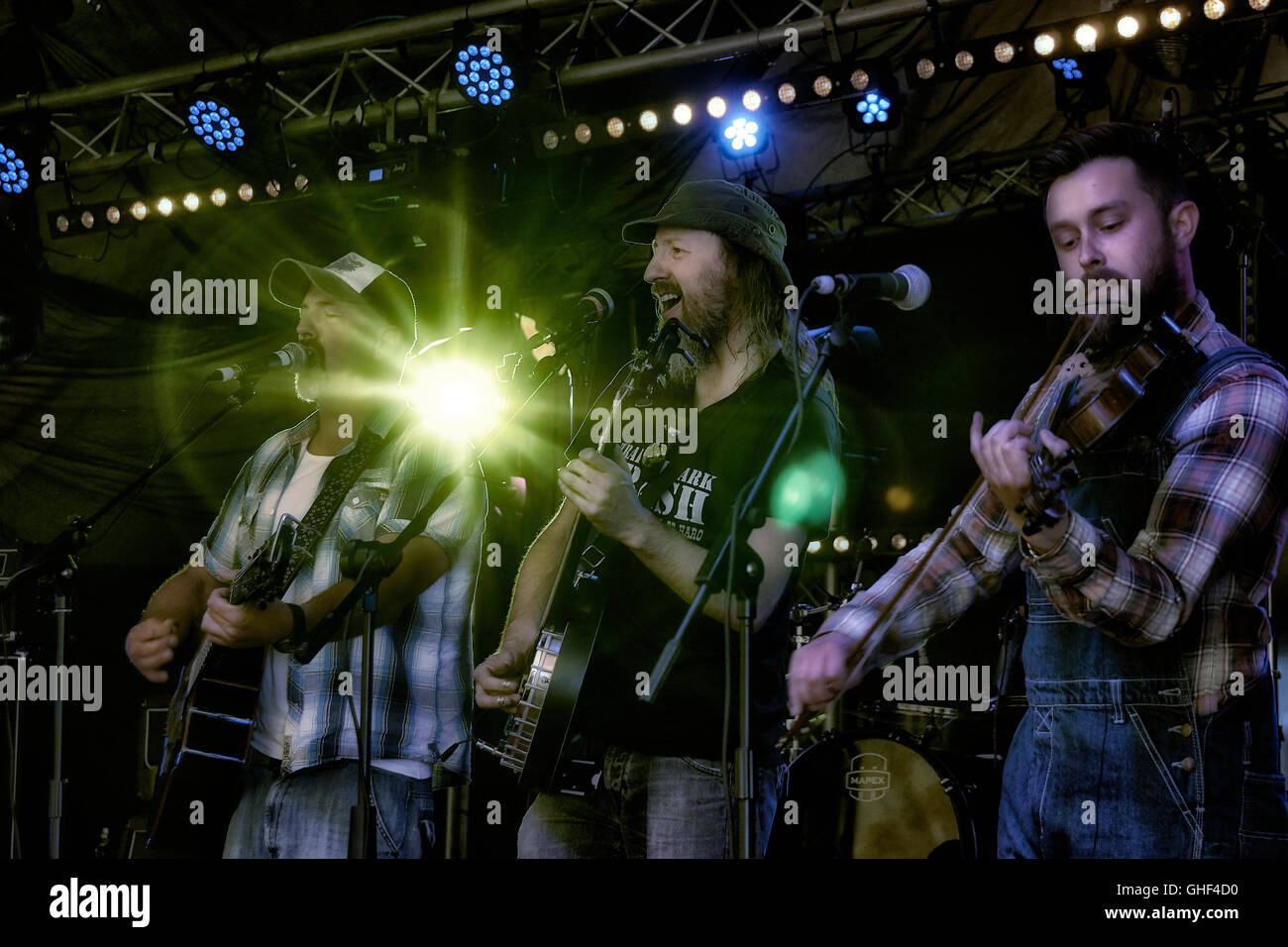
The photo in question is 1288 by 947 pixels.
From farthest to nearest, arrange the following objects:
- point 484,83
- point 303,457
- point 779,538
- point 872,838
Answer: point 484,83 < point 872,838 < point 303,457 < point 779,538

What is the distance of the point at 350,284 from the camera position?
3688 mm

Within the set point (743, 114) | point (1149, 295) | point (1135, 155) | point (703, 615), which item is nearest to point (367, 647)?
point (703, 615)

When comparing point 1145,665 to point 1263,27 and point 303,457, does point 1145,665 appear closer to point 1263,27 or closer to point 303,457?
point 303,457

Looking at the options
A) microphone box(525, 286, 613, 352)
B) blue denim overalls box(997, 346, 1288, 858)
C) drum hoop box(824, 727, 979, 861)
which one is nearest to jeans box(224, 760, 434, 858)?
microphone box(525, 286, 613, 352)

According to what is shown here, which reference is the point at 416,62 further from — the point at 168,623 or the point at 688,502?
the point at 688,502

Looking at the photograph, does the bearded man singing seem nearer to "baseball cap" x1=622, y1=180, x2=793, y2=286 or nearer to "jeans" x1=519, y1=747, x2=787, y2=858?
"jeans" x1=519, y1=747, x2=787, y2=858

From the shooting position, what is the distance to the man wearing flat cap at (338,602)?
288 cm

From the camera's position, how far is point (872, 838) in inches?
161

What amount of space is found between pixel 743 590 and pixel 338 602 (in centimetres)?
120

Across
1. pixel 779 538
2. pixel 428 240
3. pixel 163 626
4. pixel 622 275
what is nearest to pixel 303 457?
pixel 163 626

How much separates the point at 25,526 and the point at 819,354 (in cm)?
466

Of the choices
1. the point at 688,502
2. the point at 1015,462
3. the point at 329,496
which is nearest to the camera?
the point at 1015,462

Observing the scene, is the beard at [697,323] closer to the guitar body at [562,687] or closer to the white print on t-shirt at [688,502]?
the white print on t-shirt at [688,502]

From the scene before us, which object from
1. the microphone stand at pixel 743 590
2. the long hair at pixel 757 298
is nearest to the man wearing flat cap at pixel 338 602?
the long hair at pixel 757 298
